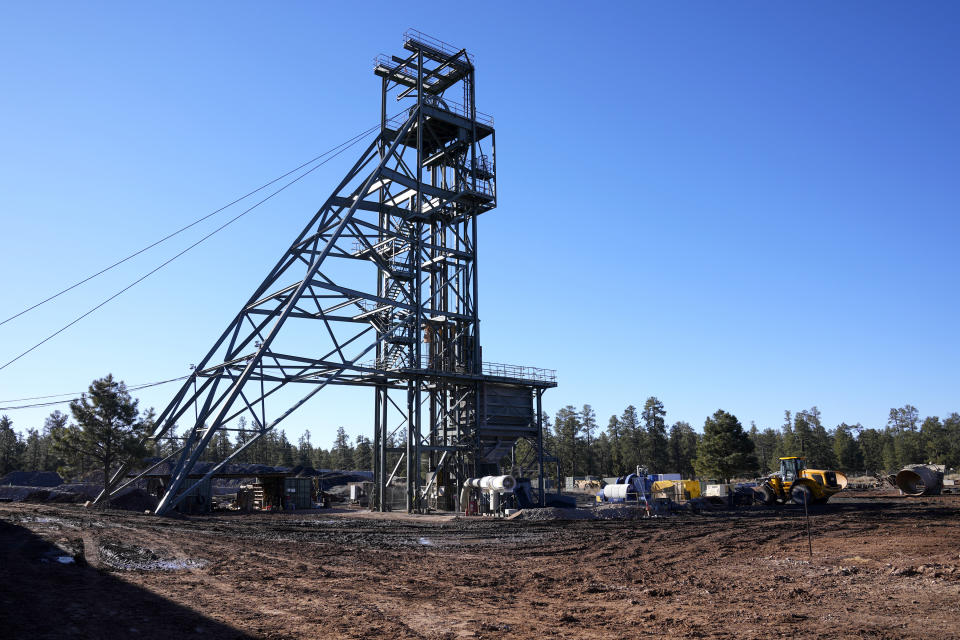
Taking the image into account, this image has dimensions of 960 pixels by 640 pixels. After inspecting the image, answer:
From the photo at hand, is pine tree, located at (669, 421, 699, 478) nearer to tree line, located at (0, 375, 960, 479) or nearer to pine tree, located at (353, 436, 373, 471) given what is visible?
tree line, located at (0, 375, 960, 479)

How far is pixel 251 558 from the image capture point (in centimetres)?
1451

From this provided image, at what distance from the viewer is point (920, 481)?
1694 inches

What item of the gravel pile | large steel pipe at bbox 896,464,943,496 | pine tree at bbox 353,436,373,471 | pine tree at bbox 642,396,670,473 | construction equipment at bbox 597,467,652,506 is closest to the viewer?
the gravel pile

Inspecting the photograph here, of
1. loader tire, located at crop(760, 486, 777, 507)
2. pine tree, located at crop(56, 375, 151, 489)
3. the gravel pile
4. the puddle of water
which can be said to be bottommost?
loader tire, located at crop(760, 486, 777, 507)

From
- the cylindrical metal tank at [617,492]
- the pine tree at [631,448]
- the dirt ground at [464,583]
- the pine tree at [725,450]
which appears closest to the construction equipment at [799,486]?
the cylindrical metal tank at [617,492]

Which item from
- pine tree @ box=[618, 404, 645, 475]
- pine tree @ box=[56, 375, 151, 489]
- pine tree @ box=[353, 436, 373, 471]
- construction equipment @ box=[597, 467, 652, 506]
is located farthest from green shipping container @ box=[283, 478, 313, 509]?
pine tree @ box=[353, 436, 373, 471]

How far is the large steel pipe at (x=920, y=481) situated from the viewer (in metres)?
41.9

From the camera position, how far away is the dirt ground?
841 cm

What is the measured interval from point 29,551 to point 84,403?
27.5 metres

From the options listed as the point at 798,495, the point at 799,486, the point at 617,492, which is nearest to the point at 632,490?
the point at 617,492

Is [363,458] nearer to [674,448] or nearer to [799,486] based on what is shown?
[674,448]

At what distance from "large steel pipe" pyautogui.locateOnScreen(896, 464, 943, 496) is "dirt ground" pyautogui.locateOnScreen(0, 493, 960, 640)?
85.8ft

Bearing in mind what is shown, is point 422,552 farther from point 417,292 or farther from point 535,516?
point 417,292

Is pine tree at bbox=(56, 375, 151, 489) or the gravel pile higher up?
pine tree at bbox=(56, 375, 151, 489)
